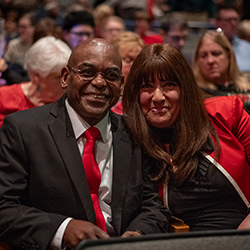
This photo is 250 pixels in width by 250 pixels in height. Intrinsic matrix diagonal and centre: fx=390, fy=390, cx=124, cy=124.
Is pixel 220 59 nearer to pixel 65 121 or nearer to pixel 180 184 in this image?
pixel 180 184

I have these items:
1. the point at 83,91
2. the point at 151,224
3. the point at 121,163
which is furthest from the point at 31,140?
the point at 151,224

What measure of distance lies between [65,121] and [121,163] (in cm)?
34

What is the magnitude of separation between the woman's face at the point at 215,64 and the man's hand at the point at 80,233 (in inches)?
92.6

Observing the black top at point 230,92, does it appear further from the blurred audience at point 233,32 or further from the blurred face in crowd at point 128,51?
the blurred audience at point 233,32

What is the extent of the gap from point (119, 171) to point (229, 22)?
3685mm

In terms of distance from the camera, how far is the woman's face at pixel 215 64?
11.8 feet

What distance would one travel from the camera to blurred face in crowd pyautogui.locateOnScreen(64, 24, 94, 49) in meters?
4.61

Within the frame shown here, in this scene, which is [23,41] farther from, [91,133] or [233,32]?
[91,133]

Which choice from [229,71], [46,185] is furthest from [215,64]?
[46,185]

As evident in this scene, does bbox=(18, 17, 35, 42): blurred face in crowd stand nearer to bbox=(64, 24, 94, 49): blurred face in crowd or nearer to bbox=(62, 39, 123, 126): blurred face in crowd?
bbox=(64, 24, 94, 49): blurred face in crowd

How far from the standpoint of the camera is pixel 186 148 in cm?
198

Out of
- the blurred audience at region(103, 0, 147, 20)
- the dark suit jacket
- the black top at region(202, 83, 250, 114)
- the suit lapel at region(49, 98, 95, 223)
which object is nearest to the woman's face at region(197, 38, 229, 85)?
the black top at region(202, 83, 250, 114)

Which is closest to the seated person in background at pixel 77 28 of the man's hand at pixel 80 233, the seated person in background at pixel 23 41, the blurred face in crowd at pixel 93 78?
the seated person in background at pixel 23 41

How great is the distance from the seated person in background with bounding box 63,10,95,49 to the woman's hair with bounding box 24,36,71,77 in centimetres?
145
